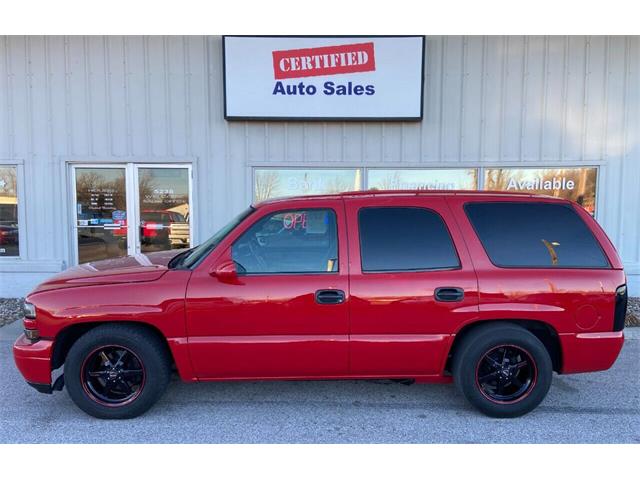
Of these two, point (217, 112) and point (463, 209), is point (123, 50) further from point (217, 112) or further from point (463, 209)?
point (463, 209)

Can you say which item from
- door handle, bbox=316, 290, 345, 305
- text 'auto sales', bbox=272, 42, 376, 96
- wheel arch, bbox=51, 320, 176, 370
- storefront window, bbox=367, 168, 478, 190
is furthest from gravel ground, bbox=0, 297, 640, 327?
text 'auto sales', bbox=272, 42, 376, 96

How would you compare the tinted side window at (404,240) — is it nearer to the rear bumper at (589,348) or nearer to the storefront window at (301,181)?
the rear bumper at (589,348)

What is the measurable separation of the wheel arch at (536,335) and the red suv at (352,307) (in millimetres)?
18

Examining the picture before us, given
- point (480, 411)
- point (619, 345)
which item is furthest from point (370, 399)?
point (619, 345)

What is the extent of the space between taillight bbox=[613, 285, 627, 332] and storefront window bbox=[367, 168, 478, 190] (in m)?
4.22

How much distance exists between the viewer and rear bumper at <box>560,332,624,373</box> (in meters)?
3.20

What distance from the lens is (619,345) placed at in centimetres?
324

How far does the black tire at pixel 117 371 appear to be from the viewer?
3125 mm

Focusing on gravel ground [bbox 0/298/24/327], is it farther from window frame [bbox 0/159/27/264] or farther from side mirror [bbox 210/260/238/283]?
side mirror [bbox 210/260/238/283]

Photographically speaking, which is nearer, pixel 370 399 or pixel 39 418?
pixel 39 418

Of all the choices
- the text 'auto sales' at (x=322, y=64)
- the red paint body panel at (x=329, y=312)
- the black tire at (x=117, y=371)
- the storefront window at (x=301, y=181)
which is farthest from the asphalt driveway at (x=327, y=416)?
the text 'auto sales' at (x=322, y=64)

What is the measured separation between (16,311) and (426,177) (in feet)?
23.4

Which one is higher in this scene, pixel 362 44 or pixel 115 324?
pixel 362 44

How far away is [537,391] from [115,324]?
135 inches
